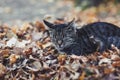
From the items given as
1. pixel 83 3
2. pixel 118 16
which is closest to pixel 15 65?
pixel 118 16

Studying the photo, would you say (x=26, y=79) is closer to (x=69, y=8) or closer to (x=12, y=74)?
(x=12, y=74)

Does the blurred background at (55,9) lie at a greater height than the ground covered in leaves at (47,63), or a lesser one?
greater

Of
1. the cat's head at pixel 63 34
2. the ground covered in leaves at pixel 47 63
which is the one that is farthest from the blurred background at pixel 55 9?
the cat's head at pixel 63 34

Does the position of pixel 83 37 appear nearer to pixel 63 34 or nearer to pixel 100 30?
pixel 100 30

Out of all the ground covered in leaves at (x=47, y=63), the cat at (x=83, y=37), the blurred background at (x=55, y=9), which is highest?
the blurred background at (x=55, y=9)

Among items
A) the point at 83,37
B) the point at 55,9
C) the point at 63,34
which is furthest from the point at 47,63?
the point at 55,9

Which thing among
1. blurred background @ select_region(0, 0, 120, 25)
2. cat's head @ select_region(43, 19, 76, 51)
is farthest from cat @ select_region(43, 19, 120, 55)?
blurred background @ select_region(0, 0, 120, 25)

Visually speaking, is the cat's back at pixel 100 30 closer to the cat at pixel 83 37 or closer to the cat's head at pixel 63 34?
the cat at pixel 83 37

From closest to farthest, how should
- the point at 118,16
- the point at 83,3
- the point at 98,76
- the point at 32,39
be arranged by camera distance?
the point at 98,76, the point at 32,39, the point at 118,16, the point at 83,3
